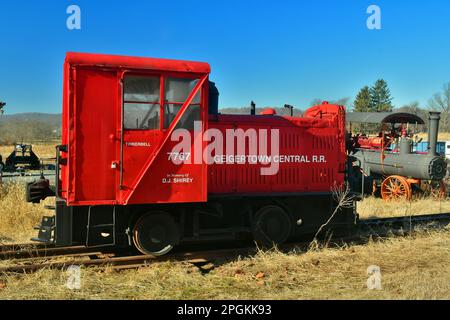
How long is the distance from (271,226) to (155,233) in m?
2.26

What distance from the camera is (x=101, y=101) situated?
6859 millimetres

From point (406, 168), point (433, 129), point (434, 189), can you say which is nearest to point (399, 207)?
point (406, 168)

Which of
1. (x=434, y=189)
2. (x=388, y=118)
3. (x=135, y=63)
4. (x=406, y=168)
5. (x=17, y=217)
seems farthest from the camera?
(x=388, y=118)

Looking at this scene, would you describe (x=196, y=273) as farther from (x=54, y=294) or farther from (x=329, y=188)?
(x=329, y=188)

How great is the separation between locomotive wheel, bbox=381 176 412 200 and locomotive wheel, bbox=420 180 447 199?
144cm

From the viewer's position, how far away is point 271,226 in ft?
28.1

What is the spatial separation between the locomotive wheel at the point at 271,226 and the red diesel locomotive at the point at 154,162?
0.8 inches

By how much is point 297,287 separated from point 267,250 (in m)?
1.93

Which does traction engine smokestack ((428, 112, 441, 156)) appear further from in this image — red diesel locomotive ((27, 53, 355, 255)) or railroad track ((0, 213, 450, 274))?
red diesel locomotive ((27, 53, 355, 255))

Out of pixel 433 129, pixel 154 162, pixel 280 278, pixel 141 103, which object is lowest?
pixel 280 278

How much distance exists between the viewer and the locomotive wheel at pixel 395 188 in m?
16.4

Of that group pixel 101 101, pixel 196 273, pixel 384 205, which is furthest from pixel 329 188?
pixel 384 205

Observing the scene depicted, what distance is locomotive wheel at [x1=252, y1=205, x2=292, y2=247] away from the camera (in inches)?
332

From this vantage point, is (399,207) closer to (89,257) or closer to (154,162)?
(154,162)
